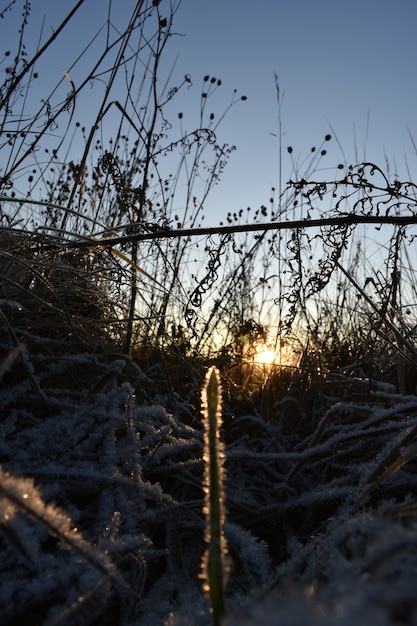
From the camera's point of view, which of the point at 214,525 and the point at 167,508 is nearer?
the point at 214,525

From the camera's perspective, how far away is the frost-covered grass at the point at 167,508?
1.62ft

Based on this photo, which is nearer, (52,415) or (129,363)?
(52,415)

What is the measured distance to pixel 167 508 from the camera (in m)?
1.03

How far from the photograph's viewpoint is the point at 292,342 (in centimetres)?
233

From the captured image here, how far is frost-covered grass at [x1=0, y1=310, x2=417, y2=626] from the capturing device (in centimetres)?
49

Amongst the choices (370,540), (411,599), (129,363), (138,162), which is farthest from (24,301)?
(138,162)

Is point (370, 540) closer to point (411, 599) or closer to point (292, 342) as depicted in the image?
point (411, 599)

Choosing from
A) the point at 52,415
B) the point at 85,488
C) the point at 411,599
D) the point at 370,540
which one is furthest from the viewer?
the point at 52,415

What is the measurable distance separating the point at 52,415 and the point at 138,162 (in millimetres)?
2043

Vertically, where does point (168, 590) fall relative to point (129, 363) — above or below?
below

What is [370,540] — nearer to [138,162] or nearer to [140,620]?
[140,620]

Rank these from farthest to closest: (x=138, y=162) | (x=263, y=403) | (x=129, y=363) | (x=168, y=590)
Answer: (x=138, y=162), (x=263, y=403), (x=129, y=363), (x=168, y=590)

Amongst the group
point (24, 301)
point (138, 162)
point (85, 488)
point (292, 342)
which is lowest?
point (85, 488)

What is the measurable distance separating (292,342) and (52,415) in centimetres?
132
